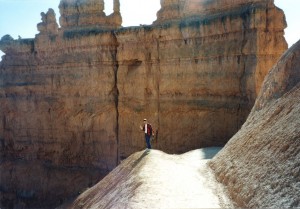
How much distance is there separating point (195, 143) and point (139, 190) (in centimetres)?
1039

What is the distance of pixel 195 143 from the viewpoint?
21.2 m

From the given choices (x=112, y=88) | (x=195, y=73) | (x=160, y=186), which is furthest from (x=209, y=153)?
(x=112, y=88)

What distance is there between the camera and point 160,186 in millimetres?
11172

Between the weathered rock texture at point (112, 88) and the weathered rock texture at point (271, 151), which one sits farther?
the weathered rock texture at point (112, 88)

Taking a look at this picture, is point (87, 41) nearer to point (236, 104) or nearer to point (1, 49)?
point (1, 49)

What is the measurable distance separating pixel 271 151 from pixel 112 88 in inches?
642

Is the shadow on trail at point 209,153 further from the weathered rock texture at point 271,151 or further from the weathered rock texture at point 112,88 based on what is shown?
the weathered rock texture at point 271,151

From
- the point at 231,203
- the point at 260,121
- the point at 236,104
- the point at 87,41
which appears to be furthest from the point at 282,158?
the point at 87,41

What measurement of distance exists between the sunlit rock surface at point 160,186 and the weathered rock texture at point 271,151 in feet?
1.83

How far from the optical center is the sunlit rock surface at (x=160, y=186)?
995 centimetres

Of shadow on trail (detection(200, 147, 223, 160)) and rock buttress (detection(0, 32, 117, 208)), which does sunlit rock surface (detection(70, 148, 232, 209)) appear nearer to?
shadow on trail (detection(200, 147, 223, 160))

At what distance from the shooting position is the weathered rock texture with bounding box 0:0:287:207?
19438 millimetres

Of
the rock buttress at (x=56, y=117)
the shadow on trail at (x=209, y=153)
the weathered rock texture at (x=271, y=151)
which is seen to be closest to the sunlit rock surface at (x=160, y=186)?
the shadow on trail at (x=209, y=153)

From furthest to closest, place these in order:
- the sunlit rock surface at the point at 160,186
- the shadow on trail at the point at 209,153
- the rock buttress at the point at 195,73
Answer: the rock buttress at the point at 195,73
the shadow on trail at the point at 209,153
the sunlit rock surface at the point at 160,186
